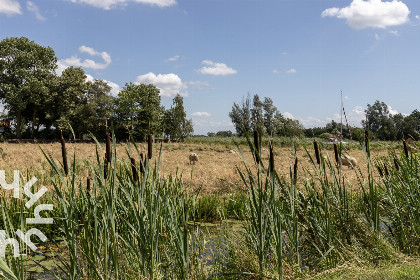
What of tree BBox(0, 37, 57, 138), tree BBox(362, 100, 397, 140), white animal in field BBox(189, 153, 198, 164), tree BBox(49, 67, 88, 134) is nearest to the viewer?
white animal in field BBox(189, 153, 198, 164)

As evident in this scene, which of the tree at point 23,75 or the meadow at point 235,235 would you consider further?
the tree at point 23,75

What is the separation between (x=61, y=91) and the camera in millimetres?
40500

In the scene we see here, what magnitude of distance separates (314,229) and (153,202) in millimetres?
1623

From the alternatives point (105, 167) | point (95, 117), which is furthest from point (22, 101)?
point (105, 167)

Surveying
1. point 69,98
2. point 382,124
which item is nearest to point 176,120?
point 69,98

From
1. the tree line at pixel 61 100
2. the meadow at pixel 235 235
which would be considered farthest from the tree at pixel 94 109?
the meadow at pixel 235 235

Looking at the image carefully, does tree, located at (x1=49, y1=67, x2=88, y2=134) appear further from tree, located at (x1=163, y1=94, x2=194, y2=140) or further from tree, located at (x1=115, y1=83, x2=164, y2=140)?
tree, located at (x1=163, y1=94, x2=194, y2=140)

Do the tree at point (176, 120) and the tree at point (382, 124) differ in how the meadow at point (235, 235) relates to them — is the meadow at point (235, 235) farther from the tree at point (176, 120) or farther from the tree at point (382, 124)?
the tree at point (382, 124)

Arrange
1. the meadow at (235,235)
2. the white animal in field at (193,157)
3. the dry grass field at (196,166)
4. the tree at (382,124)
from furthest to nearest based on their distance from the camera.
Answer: the tree at (382,124) < the white animal in field at (193,157) < the dry grass field at (196,166) < the meadow at (235,235)

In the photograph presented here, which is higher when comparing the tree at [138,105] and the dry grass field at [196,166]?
the tree at [138,105]

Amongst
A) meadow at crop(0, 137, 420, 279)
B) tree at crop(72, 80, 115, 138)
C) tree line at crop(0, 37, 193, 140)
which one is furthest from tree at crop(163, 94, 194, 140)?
meadow at crop(0, 137, 420, 279)

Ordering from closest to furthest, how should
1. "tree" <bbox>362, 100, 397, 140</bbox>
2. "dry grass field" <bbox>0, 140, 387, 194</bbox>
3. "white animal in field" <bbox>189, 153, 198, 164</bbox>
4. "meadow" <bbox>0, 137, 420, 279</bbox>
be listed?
"meadow" <bbox>0, 137, 420, 279</bbox> → "dry grass field" <bbox>0, 140, 387, 194</bbox> → "white animal in field" <bbox>189, 153, 198, 164</bbox> → "tree" <bbox>362, 100, 397, 140</bbox>

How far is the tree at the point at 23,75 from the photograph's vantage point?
35812 mm

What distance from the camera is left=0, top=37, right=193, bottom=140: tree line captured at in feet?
120
